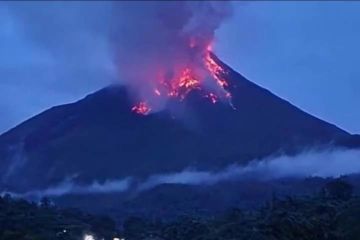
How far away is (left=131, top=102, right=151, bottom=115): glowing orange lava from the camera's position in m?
103

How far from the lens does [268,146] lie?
91562 mm

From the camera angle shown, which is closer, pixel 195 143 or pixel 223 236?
pixel 223 236

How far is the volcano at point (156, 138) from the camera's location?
88.6 meters

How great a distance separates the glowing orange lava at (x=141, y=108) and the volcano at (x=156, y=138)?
83cm

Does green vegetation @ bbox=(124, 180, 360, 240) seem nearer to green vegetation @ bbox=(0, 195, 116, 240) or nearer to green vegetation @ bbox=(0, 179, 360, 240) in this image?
green vegetation @ bbox=(0, 179, 360, 240)

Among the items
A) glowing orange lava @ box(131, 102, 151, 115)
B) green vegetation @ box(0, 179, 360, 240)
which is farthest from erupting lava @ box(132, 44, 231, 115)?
green vegetation @ box(0, 179, 360, 240)

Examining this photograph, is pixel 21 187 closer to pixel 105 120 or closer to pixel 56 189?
pixel 56 189

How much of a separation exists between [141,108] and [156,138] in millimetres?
11279

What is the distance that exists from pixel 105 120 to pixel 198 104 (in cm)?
1094

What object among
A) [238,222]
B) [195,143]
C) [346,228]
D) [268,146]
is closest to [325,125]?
[268,146]

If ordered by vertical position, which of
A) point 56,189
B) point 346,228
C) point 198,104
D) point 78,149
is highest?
point 198,104

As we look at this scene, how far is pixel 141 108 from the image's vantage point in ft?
344

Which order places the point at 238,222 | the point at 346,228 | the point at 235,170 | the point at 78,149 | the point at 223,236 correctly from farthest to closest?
1. the point at 78,149
2. the point at 235,170
3. the point at 238,222
4. the point at 223,236
5. the point at 346,228

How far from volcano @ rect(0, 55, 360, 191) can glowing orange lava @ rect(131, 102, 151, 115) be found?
835 mm
